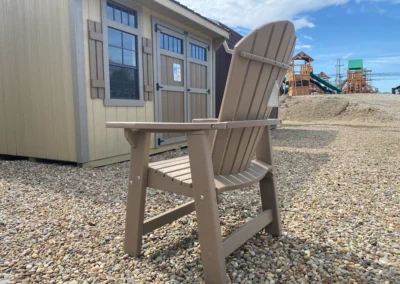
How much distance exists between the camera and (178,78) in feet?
16.3

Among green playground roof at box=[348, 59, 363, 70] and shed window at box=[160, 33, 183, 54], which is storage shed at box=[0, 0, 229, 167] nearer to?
shed window at box=[160, 33, 183, 54]

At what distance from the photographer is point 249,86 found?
4.52 ft

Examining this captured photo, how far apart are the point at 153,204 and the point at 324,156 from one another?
3228mm

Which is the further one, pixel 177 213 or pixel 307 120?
pixel 307 120

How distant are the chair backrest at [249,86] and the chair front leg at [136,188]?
0.35 meters

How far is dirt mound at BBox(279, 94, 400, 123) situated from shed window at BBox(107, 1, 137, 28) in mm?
11296

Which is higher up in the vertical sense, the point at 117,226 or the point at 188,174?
the point at 188,174

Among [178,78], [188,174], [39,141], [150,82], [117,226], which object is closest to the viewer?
[188,174]

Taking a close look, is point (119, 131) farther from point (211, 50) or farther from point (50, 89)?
point (211, 50)

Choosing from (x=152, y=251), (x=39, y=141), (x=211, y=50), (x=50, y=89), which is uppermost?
(x=211, y=50)

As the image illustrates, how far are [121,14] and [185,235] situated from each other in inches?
125

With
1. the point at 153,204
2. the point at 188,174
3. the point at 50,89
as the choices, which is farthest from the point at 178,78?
the point at 188,174

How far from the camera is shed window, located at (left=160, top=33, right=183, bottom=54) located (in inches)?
181

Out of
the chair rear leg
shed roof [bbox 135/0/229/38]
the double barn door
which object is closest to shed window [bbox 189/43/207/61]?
the double barn door
